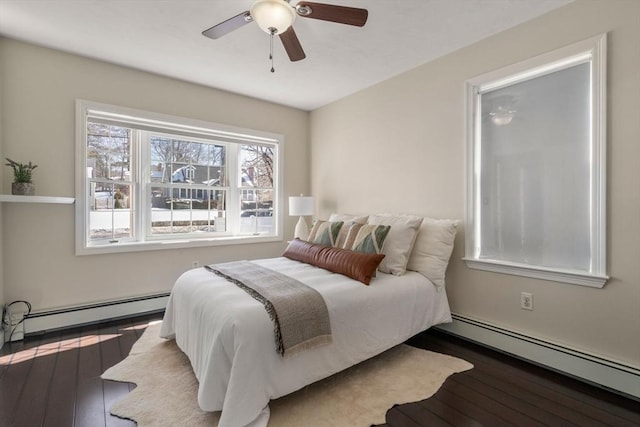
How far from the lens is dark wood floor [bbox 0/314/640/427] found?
1668mm

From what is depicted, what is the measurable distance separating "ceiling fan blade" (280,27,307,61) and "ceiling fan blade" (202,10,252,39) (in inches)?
9.6

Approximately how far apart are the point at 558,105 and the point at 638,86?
16.5 inches

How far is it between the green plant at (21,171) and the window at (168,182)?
0.34m

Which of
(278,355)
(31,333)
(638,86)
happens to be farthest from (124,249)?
(638,86)

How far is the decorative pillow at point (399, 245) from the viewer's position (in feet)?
8.30

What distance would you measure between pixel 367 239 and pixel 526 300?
1292 millimetres

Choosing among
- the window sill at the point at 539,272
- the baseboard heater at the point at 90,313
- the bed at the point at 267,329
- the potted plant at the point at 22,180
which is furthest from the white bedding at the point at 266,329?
the potted plant at the point at 22,180

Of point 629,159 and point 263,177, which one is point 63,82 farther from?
point 629,159

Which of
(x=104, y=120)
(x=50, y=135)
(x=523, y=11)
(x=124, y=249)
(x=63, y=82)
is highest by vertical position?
(x=523, y=11)

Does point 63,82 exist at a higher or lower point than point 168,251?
higher

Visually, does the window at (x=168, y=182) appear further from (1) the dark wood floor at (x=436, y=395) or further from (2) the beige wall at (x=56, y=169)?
(1) the dark wood floor at (x=436, y=395)

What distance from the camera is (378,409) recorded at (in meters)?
1.74

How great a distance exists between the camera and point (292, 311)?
1.74 m

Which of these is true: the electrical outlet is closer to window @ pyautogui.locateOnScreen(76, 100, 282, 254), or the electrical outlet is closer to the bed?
the bed
